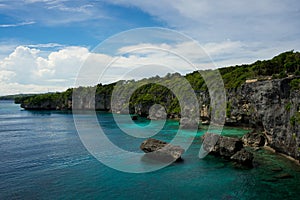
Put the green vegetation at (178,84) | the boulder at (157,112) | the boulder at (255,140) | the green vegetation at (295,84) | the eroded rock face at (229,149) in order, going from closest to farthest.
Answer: the eroded rock face at (229,149) → the green vegetation at (295,84) → the boulder at (255,140) → the green vegetation at (178,84) → the boulder at (157,112)

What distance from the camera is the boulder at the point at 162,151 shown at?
118 ft

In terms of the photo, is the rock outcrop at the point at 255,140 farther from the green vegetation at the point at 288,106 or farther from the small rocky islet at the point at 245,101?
the green vegetation at the point at 288,106

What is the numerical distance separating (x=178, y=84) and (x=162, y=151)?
210 ft

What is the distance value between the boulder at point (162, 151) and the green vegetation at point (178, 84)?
15.0 m

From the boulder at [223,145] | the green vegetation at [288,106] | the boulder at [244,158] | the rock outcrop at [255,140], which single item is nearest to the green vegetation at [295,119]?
the green vegetation at [288,106]

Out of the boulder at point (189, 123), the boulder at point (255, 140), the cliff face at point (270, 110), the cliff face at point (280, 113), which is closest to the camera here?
the cliff face at point (280, 113)

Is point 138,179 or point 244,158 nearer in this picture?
point 138,179

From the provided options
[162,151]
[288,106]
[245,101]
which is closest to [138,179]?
[162,151]

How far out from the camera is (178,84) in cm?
9925

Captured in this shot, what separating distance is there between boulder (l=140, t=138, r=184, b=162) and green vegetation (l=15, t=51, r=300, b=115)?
15.0 metres

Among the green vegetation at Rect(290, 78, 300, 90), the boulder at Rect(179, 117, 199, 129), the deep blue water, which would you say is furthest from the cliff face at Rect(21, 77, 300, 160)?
the deep blue water

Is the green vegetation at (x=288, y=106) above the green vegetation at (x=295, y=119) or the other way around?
above

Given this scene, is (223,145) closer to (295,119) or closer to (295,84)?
(295,119)

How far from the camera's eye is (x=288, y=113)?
35.5m
